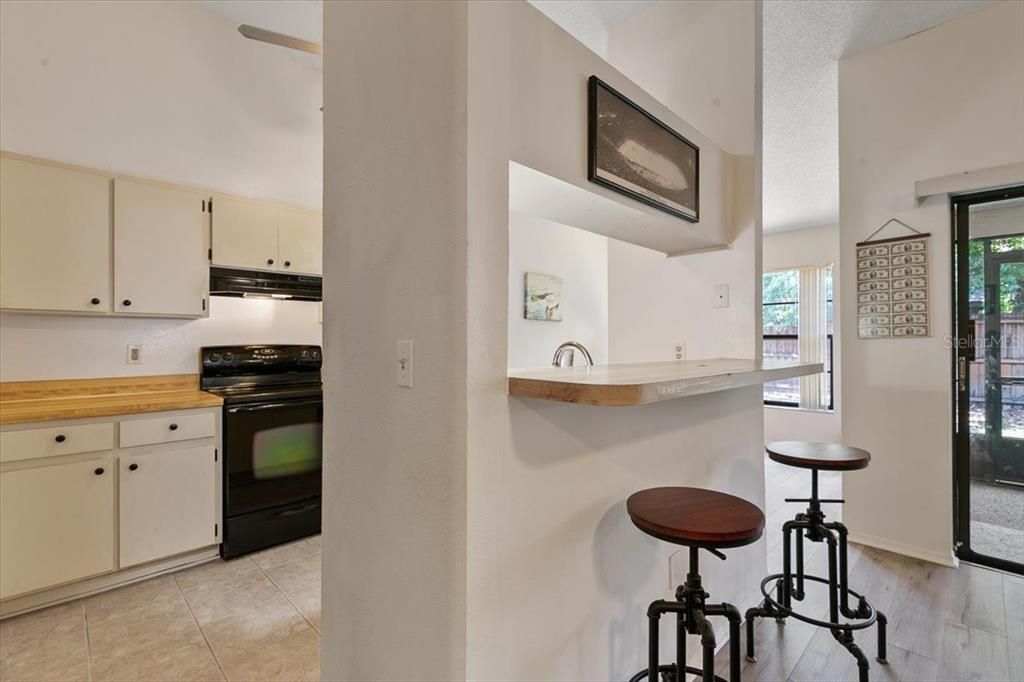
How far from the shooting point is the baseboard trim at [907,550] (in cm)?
284

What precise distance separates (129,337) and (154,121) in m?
1.35

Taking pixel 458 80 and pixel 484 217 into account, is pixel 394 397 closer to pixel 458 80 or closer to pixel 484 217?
pixel 484 217

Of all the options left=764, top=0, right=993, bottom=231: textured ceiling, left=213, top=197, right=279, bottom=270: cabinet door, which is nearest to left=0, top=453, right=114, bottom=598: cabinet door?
left=213, top=197, right=279, bottom=270: cabinet door

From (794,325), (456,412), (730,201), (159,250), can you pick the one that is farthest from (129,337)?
(794,325)

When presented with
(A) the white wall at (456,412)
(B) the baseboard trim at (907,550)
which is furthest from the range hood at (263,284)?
(B) the baseboard trim at (907,550)

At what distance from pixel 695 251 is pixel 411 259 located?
1696 millimetres

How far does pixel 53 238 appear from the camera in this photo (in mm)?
2545

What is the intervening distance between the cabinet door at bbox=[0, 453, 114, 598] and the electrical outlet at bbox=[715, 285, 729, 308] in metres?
3.11

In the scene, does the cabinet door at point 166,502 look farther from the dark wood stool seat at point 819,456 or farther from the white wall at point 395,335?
the dark wood stool seat at point 819,456

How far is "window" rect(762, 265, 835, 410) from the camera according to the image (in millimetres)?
6363

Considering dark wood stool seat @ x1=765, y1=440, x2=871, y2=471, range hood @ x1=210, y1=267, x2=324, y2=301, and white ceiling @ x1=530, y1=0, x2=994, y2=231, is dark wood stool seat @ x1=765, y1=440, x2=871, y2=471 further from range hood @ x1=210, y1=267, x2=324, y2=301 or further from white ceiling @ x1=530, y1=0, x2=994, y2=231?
range hood @ x1=210, y1=267, x2=324, y2=301

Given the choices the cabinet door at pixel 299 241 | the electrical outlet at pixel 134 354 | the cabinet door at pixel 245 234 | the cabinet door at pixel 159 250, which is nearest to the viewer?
the cabinet door at pixel 159 250

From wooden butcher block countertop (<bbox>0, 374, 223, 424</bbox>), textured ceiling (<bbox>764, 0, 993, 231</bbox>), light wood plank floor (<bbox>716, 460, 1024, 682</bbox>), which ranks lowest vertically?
light wood plank floor (<bbox>716, 460, 1024, 682</bbox>)

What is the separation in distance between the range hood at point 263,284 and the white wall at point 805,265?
239 inches
